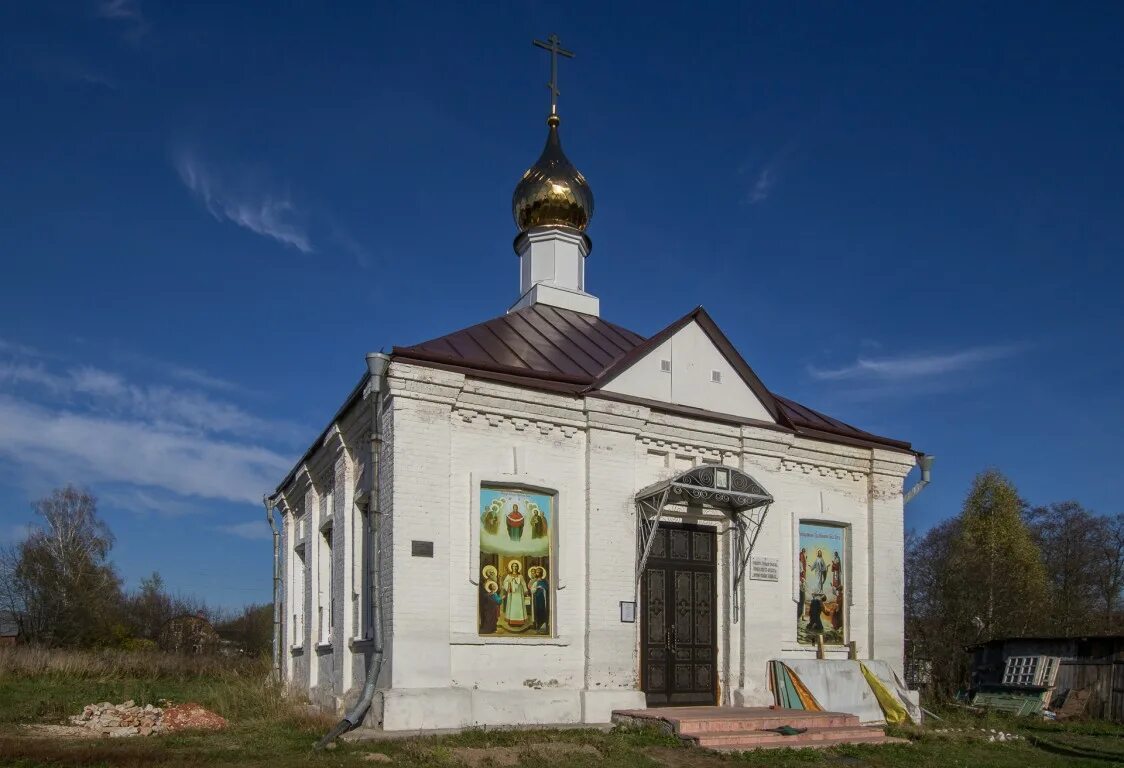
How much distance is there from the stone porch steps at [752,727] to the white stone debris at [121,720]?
17.5 ft

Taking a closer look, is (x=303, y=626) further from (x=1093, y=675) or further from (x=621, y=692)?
(x=1093, y=675)

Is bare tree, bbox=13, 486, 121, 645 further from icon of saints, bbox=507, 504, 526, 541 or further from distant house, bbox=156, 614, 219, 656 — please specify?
icon of saints, bbox=507, 504, 526, 541

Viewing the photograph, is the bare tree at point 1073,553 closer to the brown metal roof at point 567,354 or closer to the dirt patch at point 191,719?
the brown metal roof at point 567,354

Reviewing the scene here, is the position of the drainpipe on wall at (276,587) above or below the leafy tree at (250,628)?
above

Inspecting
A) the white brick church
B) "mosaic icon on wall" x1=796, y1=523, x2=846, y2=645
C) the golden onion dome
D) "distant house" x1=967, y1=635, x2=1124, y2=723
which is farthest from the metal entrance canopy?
"distant house" x1=967, y1=635, x2=1124, y2=723

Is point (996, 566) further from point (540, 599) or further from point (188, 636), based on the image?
point (188, 636)

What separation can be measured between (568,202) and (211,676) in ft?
42.4

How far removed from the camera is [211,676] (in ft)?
69.8

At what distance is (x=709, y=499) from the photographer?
12.9 meters

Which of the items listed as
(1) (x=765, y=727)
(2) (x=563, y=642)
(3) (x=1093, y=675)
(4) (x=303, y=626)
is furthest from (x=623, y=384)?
(3) (x=1093, y=675)

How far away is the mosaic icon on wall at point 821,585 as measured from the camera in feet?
46.3

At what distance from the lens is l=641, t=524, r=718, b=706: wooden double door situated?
12.7 meters

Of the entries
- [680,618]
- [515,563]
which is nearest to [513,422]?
[515,563]

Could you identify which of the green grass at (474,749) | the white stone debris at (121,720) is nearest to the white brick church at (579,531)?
the green grass at (474,749)
